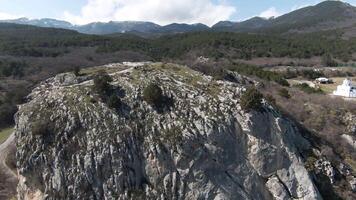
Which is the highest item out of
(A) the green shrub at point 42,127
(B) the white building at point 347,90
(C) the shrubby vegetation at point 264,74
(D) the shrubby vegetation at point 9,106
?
(A) the green shrub at point 42,127

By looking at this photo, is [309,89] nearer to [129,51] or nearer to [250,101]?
[250,101]

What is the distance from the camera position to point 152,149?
33969 mm

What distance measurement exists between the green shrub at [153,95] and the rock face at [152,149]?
602mm

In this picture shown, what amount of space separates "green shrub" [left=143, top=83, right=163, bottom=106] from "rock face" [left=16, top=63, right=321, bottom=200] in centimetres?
60

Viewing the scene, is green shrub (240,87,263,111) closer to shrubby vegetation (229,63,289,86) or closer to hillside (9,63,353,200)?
hillside (9,63,353,200)

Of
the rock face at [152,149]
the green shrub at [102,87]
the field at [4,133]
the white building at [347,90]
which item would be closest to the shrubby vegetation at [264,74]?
the white building at [347,90]

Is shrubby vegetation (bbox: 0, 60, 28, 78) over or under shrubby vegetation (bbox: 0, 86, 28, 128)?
under

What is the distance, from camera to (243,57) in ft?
393

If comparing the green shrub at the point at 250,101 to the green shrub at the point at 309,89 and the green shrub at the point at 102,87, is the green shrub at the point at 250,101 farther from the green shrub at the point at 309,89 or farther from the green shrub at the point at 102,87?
the green shrub at the point at 309,89

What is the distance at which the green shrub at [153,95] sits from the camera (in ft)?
120

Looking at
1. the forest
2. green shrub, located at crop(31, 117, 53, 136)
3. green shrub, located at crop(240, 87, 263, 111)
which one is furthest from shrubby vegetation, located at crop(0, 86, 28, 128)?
green shrub, located at crop(240, 87, 263, 111)

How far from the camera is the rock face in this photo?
32.8m

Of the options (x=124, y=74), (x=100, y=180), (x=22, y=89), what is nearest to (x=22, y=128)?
(x=100, y=180)

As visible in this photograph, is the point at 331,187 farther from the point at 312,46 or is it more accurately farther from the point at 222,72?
the point at 312,46
